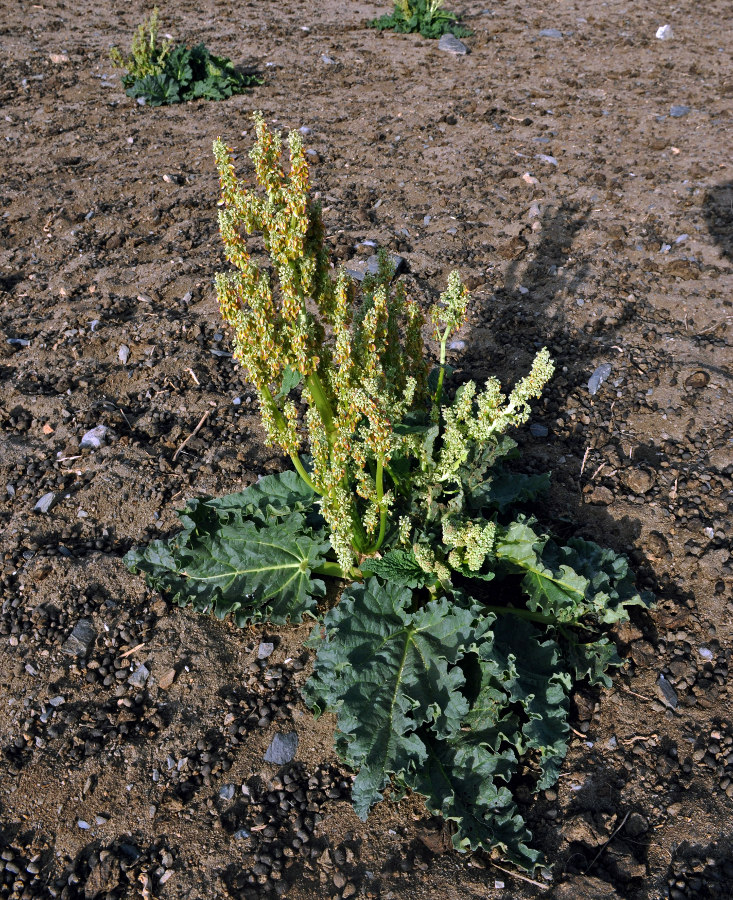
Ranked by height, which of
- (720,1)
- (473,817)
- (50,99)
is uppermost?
(720,1)

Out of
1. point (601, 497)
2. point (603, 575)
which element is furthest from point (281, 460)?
point (603, 575)

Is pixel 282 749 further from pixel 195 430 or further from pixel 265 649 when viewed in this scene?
pixel 195 430

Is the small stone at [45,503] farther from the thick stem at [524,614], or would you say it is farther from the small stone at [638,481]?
the small stone at [638,481]

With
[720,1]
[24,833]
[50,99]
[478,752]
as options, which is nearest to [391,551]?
[478,752]

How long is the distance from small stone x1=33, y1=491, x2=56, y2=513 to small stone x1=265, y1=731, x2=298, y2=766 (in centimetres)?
219

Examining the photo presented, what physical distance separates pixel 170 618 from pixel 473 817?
1922 mm

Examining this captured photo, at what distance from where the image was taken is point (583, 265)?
6547 mm

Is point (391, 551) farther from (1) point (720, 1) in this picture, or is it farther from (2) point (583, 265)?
(1) point (720, 1)

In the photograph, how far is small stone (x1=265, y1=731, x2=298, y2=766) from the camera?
3525 millimetres

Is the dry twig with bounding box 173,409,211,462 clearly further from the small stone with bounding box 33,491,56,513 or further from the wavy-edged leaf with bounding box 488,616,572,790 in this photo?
the wavy-edged leaf with bounding box 488,616,572,790

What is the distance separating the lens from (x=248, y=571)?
3930 mm

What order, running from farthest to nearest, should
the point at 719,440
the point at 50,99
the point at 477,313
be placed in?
the point at 50,99 < the point at 477,313 < the point at 719,440

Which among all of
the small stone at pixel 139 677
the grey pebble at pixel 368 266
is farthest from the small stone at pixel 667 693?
the grey pebble at pixel 368 266

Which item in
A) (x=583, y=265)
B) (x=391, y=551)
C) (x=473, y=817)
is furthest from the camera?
(x=583, y=265)
